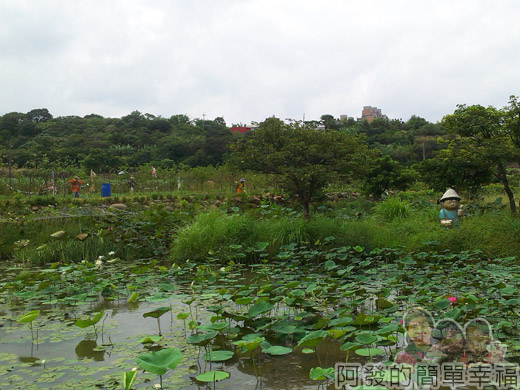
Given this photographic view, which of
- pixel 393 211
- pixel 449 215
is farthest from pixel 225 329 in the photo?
pixel 393 211

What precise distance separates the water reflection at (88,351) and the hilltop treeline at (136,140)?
2197cm

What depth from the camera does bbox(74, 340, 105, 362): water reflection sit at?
2855mm

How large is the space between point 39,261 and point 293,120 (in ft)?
17.3

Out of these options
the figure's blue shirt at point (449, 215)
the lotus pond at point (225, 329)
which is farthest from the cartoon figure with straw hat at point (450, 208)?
the lotus pond at point (225, 329)

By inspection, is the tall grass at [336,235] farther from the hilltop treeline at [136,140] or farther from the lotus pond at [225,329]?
the hilltop treeline at [136,140]

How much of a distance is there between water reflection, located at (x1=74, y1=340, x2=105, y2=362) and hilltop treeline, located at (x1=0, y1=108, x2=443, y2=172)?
21968 millimetres

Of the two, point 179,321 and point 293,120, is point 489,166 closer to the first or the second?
point 293,120

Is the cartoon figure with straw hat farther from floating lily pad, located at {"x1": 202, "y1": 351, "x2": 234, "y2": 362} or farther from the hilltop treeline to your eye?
the hilltop treeline

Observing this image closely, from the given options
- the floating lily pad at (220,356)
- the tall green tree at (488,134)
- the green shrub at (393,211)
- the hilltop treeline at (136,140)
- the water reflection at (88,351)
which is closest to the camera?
the floating lily pad at (220,356)

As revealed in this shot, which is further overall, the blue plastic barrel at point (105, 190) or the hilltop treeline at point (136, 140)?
the hilltop treeline at point (136, 140)

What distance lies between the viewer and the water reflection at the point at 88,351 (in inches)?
112

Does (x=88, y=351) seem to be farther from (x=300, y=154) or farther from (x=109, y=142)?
(x=109, y=142)

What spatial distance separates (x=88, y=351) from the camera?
2969 mm

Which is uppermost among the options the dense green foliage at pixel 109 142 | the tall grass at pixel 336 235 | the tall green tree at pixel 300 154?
the dense green foliage at pixel 109 142
